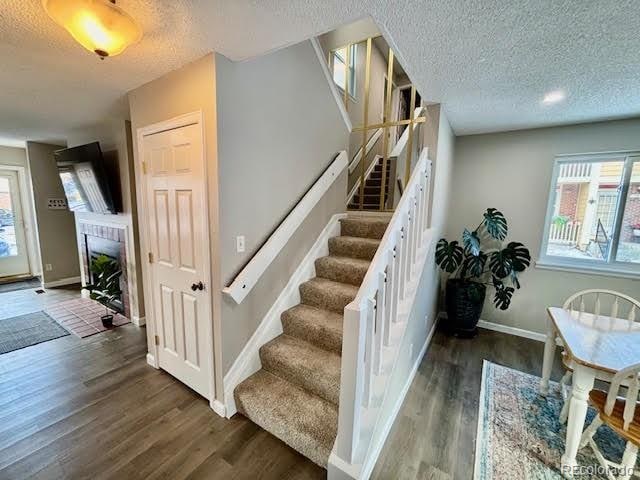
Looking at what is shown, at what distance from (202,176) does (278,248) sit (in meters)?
0.74

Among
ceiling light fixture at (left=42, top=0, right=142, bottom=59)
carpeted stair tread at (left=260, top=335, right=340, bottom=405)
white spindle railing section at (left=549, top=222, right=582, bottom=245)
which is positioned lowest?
carpeted stair tread at (left=260, top=335, right=340, bottom=405)

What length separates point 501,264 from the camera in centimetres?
292

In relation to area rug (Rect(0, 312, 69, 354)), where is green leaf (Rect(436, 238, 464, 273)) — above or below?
above

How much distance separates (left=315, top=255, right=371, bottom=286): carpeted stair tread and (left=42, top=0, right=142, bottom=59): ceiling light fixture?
1947mm

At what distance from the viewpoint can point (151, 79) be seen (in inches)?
75.8

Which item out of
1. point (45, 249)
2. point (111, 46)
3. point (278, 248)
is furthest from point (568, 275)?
point (45, 249)

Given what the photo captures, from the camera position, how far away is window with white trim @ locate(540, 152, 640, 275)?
269cm

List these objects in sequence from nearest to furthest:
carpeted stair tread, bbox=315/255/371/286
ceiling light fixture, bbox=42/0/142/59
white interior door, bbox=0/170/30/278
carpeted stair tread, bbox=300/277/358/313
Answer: ceiling light fixture, bbox=42/0/142/59 < carpeted stair tread, bbox=300/277/358/313 < carpeted stair tread, bbox=315/255/371/286 < white interior door, bbox=0/170/30/278

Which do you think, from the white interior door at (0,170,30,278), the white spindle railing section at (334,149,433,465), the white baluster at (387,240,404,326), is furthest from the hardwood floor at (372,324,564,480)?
the white interior door at (0,170,30,278)

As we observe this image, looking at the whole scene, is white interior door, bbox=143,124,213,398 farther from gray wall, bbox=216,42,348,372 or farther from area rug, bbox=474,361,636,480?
area rug, bbox=474,361,636,480

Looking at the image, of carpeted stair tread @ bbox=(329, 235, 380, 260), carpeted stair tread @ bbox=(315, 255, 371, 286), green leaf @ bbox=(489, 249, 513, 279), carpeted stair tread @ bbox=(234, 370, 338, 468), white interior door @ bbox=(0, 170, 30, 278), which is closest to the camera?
carpeted stair tread @ bbox=(234, 370, 338, 468)

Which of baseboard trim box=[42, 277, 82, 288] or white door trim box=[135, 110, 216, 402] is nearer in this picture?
white door trim box=[135, 110, 216, 402]

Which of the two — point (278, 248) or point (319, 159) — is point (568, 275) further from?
point (278, 248)

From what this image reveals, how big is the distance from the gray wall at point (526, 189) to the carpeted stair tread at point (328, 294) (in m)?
2.08
